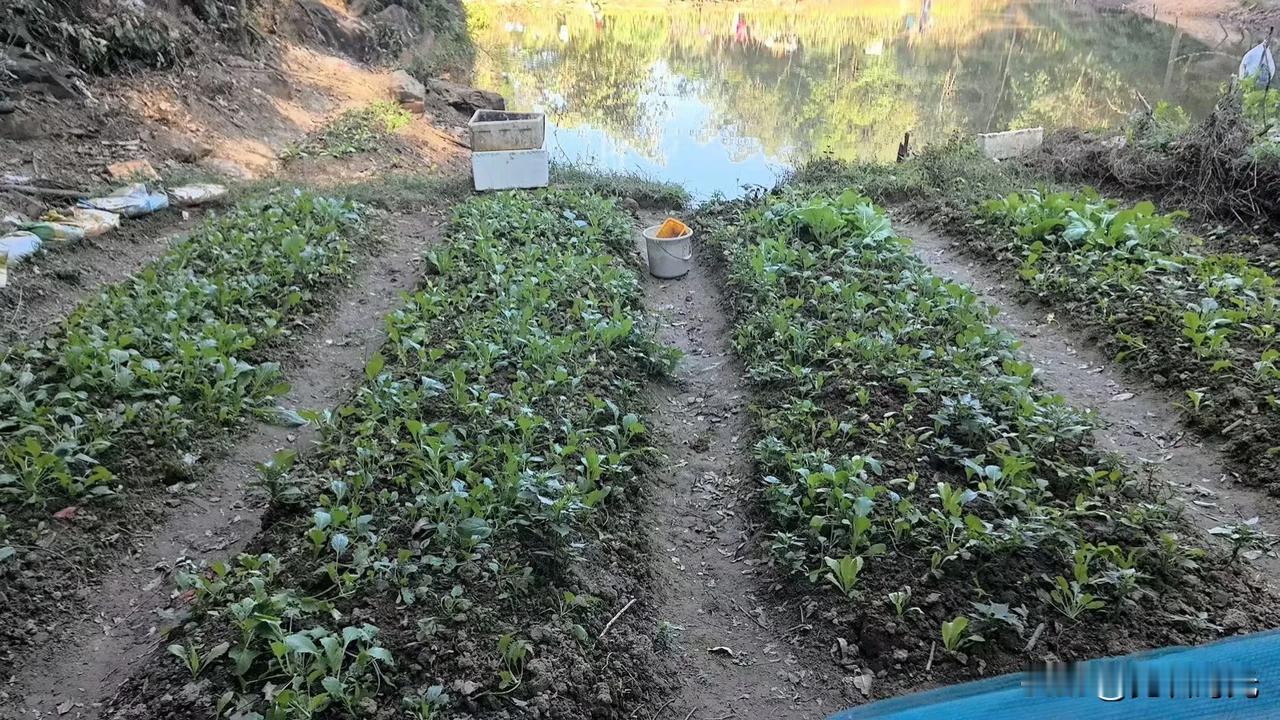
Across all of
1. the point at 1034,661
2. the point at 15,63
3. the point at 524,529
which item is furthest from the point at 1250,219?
the point at 15,63

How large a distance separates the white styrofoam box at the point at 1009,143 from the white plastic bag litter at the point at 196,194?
9.11 m

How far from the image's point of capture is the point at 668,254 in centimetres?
760

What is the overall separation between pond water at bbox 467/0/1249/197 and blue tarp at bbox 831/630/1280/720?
972 centimetres

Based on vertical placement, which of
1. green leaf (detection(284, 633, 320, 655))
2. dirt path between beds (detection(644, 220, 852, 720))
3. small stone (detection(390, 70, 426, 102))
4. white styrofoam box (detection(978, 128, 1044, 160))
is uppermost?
white styrofoam box (detection(978, 128, 1044, 160))

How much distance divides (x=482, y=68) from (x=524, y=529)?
17613 millimetres

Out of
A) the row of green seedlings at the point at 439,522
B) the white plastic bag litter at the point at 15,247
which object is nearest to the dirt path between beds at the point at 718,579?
the row of green seedlings at the point at 439,522

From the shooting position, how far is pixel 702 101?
17.8 m

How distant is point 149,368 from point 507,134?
5.95m

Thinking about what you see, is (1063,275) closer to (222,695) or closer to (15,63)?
(222,695)

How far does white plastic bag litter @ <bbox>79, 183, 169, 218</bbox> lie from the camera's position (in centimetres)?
716

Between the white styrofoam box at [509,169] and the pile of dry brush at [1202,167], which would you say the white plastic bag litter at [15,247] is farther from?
the pile of dry brush at [1202,167]

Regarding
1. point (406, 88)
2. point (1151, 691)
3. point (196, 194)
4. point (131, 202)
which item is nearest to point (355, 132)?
point (406, 88)

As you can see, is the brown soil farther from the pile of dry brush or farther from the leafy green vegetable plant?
the leafy green vegetable plant

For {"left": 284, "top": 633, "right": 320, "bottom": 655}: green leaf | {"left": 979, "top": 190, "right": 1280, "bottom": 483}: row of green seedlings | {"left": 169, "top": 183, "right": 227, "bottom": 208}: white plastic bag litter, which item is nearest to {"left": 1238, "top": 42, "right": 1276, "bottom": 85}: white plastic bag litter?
{"left": 979, "top": 190, "right": 1280, "bottom": 483}: row of green seedlings
